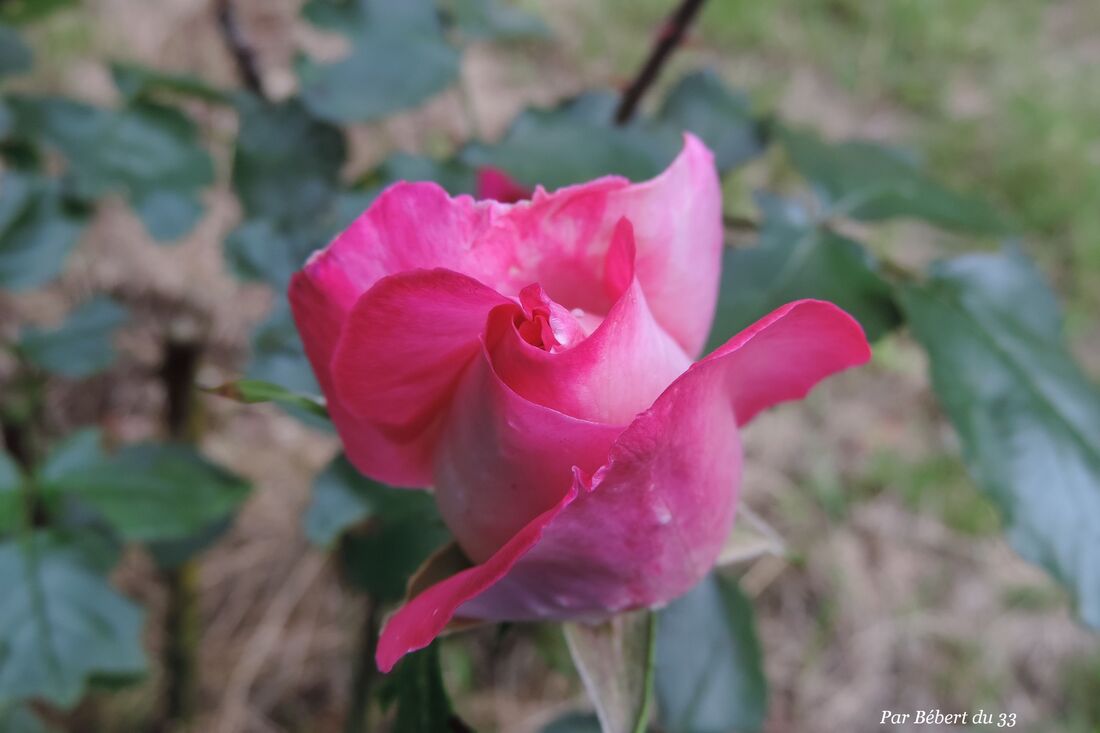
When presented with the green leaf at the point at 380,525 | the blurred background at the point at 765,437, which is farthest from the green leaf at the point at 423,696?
the blurred background at the point at 765,437

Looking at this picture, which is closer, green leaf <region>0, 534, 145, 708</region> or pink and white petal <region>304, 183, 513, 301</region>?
pink and white petal <region>304, 183, 513, 301</region>

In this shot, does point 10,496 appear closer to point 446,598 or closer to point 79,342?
point 79,342

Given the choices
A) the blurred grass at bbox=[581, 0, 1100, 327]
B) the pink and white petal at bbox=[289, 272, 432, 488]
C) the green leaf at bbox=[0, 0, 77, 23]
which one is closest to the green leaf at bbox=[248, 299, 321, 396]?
the pink and white petal at bbox=[289, 272, 432, 488]

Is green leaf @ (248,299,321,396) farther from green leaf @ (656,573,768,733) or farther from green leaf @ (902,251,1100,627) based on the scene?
green leaf @ (902,251,1100,627)

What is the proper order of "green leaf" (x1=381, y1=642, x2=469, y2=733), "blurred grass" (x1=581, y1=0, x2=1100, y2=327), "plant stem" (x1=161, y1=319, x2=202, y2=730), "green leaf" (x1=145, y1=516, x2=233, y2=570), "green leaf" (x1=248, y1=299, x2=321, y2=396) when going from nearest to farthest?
"green leaf" (x1=381, y1=642, x2=469, y2=733) → "green leaf" (x1=248, y1=299, x2=321, y2=396) → "green leaf" (x1=145, y1=516, x2=233, y2=570) → "plant stem" (x1=161, y1=319, x2=202, y2=730) → "blurred grass" (x1=581, y1=0, x2=1100, y2=327)

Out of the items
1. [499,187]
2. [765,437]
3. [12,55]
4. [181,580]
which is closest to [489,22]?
[499,187]

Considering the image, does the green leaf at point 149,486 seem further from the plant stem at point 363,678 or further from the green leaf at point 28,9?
the green leaf at point 28,9

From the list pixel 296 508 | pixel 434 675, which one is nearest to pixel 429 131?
pixel 296 508
